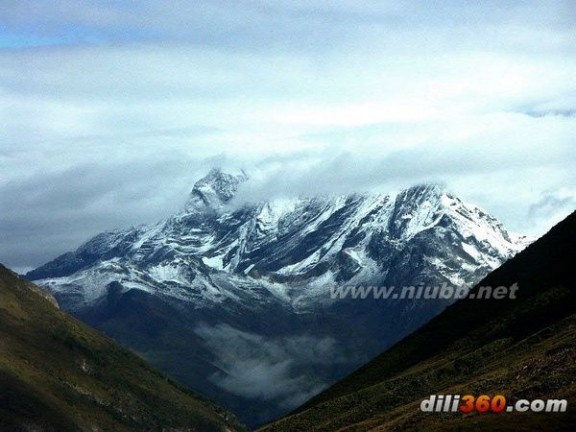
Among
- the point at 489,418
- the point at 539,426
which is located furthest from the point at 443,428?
the point at 539,426

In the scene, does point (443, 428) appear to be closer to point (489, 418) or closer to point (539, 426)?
point (489, 418)

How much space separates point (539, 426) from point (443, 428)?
2321cm

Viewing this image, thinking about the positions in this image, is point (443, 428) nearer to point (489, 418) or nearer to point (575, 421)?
point (489, 418)

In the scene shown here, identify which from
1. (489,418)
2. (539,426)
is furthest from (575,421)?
(489,418)

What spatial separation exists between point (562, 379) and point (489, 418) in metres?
16.6

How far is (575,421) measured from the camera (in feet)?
578

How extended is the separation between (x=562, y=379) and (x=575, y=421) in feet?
77.2

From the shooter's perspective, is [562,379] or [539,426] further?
[562,379]

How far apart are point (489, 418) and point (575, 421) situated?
68.0ft

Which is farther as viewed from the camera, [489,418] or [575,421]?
[489,418]

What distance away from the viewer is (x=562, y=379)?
199 meters

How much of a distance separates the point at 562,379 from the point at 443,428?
23.7 metres

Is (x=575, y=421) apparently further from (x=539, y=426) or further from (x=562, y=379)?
(x=562, y=379)

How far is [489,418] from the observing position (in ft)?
635
